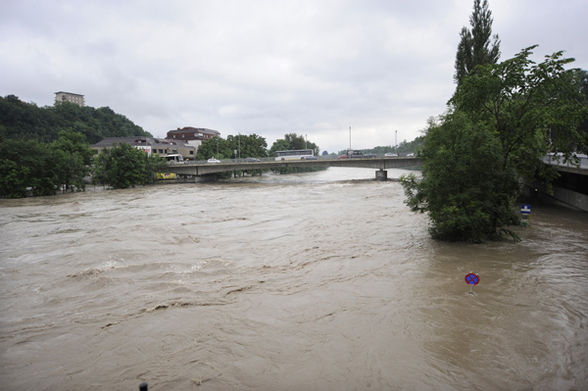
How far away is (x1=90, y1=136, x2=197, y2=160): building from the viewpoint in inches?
3815

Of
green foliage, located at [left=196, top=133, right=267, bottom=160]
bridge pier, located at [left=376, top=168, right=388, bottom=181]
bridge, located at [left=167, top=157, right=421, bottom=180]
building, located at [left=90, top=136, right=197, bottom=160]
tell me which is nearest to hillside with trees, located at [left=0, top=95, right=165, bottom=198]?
bridge, located at [left=167, top=157, right=421, bottom=180]

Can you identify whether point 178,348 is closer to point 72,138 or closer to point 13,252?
point 13,252

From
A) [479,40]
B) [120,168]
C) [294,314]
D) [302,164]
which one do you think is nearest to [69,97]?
[120,168]

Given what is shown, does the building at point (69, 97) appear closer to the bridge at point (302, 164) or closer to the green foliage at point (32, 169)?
the bridge at point (302, 164)

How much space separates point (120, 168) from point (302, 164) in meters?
31.7

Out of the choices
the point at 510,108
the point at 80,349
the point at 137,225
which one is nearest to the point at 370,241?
the point at 510,108

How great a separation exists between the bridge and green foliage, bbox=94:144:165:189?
9920 mm

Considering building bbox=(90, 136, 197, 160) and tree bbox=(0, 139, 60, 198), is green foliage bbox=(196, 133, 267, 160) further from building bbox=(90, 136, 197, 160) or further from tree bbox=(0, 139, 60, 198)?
tree bbox=(0, 139, 60, 198)

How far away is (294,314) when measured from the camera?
8656mm

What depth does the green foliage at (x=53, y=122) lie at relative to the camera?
95375mm

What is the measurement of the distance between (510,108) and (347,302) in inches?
540

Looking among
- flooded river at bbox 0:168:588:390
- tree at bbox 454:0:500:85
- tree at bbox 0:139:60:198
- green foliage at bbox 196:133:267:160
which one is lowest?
flooded river at bbox 0:168:588:390

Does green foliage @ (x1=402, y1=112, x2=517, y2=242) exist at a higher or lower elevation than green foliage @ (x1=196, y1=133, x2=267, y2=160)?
lower

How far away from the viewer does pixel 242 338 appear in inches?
294
